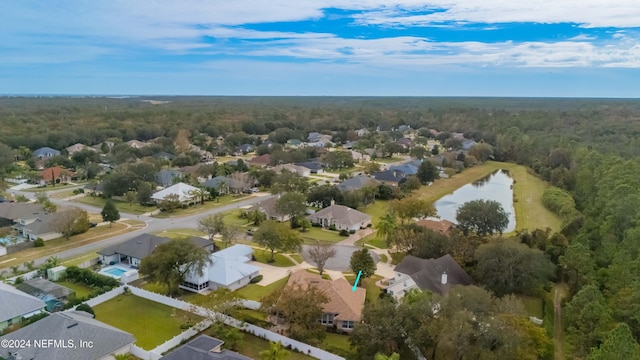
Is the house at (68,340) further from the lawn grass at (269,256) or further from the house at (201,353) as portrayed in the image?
the lawn grass at (269,256)

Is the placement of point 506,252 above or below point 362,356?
→ above

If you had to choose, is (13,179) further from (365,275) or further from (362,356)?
(362,356)

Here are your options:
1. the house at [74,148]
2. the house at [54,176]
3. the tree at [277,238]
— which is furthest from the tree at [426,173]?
the house at [74,148]

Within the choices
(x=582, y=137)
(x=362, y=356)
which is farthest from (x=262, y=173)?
(x=582, y=137)

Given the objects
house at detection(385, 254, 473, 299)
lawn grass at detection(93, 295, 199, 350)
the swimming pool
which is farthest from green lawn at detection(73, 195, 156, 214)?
house at detection(385, 254, 473, 299)

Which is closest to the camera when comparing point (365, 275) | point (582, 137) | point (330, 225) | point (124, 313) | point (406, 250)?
point (124, 313)

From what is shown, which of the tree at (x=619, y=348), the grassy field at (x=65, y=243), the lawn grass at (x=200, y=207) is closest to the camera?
the tree at (x=619, y=348)
